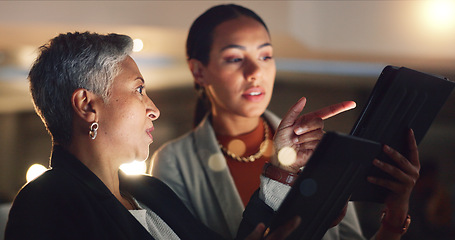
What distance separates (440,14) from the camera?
2.46 metres

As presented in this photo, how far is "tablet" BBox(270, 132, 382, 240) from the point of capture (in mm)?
896

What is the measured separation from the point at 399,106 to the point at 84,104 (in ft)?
2.26

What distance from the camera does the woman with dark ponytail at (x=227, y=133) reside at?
149 centimetres

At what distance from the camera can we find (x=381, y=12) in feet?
8.13

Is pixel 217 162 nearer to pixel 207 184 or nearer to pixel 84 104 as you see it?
pixel 207 184

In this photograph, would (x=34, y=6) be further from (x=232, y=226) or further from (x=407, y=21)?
(x=407, y=21)

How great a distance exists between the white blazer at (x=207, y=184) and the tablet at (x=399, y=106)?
37cm

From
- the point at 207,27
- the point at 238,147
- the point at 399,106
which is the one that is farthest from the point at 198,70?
the point at 399,106

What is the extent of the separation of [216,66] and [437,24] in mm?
1490

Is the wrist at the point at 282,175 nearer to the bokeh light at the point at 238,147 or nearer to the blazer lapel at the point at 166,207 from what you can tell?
the blazer lapel at the point at 166,207

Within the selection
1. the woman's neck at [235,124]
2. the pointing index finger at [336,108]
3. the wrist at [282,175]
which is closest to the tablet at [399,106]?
the pointing index finger at [336,108]

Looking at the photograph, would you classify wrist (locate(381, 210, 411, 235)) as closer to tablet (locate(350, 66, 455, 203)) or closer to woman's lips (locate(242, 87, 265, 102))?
tablet (locate(350, 66, 455, 203))

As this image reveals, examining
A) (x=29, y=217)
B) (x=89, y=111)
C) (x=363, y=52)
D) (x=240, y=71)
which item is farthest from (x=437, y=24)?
(x=29, y=217)

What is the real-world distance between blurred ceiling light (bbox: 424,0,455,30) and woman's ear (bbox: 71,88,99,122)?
1967 mm
